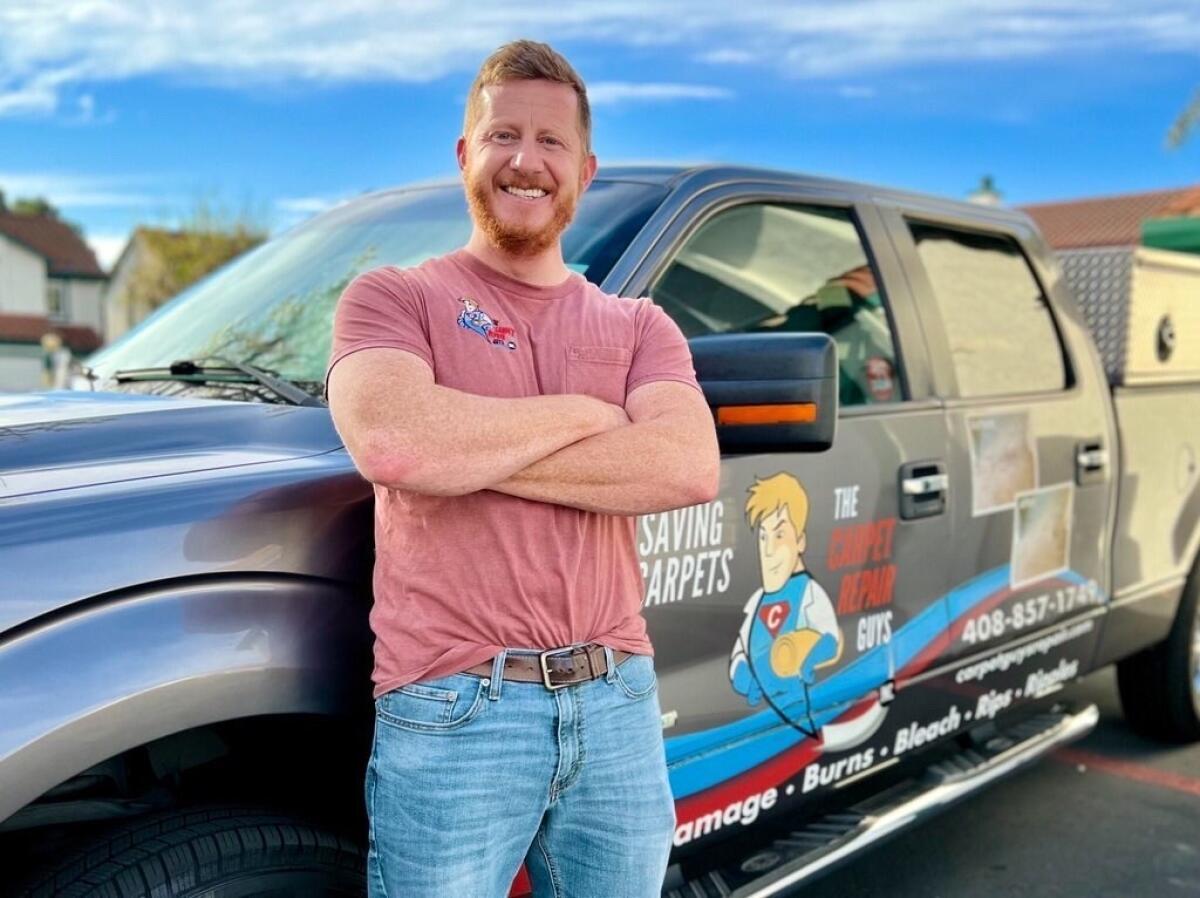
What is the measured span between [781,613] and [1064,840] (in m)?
1.83

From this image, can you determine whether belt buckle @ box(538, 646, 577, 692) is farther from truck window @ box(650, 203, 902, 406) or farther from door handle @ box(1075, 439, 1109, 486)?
door handle @ box(1075, 439, 1109, 486)

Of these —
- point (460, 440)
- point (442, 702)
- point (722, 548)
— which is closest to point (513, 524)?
point (460, 440)

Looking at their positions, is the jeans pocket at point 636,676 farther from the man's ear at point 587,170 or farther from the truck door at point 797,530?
the man's ear at point 587,170

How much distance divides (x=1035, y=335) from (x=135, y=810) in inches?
117

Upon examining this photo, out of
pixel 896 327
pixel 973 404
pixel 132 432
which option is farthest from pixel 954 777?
pixel 132 432

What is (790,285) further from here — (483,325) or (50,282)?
(50,282)

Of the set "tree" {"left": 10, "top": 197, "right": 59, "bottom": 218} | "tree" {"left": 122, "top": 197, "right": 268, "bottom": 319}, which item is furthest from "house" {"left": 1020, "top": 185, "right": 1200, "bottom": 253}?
"tree" {"left": 10, "top": 197, "right": 59, "bottom": 218}

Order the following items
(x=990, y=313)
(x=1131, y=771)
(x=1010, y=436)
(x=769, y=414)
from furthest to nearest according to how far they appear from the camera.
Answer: (x=1131, y=771) < (x=990, y=313) < (x=1010, y=436) < (x=769, y=414)

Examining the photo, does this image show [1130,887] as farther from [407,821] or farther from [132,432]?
[132,432]

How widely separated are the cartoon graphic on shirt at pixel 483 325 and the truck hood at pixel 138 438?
0.34 metres

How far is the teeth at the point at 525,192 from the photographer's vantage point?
6.28 feet

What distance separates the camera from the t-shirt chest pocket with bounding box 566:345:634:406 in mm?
1924

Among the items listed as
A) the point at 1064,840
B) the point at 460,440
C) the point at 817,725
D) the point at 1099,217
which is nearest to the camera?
the point at 460,440

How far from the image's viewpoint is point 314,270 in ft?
9.64
